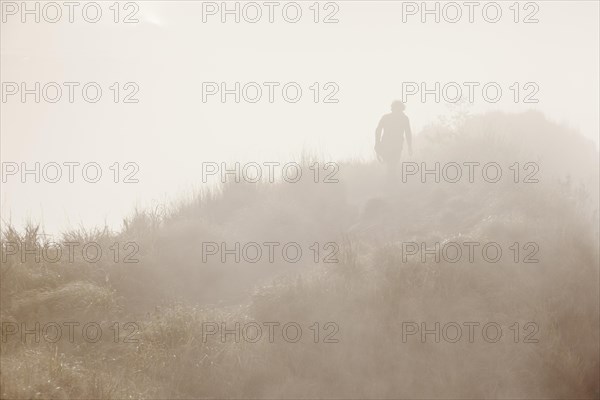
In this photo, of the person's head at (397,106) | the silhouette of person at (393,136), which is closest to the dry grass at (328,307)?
the silhouette of person at (393,136)

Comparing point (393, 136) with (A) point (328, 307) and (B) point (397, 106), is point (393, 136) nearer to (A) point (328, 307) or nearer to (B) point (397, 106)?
(B) point (397, 106)

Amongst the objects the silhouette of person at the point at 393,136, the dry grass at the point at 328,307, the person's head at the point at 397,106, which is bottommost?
the dry grass at the point at 328,307

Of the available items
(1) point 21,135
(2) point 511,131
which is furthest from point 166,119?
(2) point 511,131

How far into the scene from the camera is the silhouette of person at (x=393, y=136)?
1418 cm

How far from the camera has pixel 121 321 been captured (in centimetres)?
864

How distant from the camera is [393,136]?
558 inches

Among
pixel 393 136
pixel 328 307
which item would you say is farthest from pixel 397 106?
pixel 328 307

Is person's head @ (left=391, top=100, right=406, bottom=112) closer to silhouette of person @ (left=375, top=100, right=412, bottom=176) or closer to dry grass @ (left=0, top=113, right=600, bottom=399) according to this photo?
silhouette of person @ (left=375, top=100, right=412, bottom=176)

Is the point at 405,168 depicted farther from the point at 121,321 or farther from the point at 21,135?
the point at 21,135

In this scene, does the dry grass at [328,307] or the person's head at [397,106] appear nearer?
the dry grass at [328,307]

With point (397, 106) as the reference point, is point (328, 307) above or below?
below

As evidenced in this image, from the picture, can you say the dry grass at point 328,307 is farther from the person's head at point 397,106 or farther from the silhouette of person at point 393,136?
the person's head at point 397,106

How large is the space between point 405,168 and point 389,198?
72.2 inches

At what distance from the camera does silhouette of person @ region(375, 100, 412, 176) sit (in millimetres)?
14180
